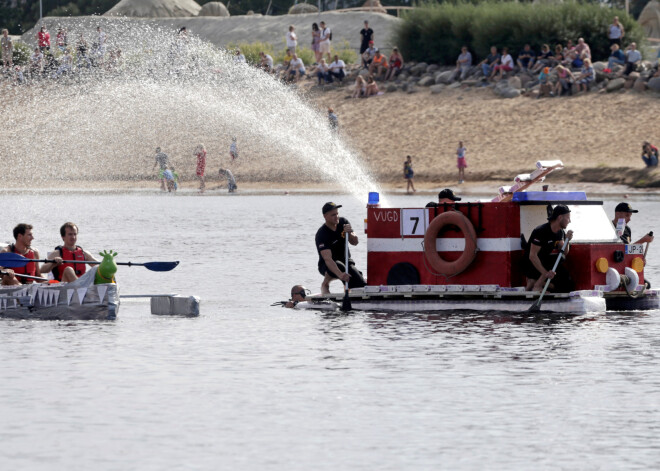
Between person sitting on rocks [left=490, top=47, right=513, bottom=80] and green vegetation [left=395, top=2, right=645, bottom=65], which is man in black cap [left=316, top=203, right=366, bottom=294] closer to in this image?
person sitting on rocks [left=490, top=47, right=513, bottom=80]

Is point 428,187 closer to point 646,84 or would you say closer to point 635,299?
point 646,84

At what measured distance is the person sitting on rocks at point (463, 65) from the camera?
218 feet

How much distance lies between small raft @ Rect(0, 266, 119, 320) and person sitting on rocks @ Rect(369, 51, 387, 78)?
1941 inches

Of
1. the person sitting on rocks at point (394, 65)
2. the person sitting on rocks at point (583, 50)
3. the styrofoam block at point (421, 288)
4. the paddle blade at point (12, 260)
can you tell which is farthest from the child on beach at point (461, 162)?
the paddle blade at point (12, 260)

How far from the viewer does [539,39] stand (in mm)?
65625

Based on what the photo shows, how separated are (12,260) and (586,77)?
44.6 metres

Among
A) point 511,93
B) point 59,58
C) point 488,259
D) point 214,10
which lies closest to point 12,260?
point 488,259

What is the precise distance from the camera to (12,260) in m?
20.1

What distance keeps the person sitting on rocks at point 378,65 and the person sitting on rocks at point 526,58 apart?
22.9 ft

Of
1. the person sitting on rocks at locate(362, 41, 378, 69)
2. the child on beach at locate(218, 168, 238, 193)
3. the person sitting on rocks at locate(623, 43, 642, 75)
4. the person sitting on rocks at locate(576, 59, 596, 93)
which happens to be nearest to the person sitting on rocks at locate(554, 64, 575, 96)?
the person sitting on rocks at locate(576, 59, 596, 93)

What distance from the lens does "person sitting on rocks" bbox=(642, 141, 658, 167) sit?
51.9 metres

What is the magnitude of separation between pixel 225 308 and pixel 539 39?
4590 centimetres

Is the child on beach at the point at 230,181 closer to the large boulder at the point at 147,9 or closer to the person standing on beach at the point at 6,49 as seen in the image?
the person standing on beach at the point at 6,49

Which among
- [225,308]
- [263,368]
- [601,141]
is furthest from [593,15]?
[263,368]
